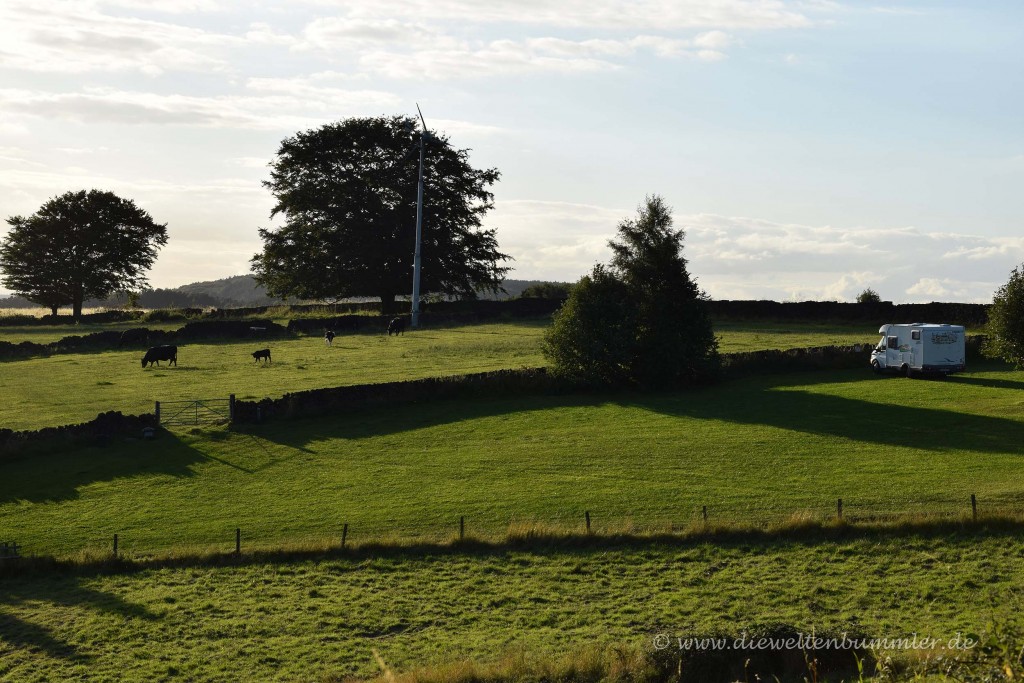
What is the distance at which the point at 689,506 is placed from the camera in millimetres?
33500

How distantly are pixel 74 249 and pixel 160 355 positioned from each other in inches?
1951

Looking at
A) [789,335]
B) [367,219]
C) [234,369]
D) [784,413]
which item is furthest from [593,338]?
[367,219]

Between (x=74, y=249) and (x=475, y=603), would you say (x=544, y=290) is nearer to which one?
(x=74, y=249)

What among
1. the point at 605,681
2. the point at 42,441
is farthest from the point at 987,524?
the point at 42,441

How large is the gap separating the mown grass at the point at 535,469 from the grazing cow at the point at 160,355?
66.5 feet

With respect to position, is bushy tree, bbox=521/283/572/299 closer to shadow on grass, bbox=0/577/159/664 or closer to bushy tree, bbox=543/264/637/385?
bushy tree, bbox=543/264/637/385

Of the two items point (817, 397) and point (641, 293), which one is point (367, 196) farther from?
point (817, 397)

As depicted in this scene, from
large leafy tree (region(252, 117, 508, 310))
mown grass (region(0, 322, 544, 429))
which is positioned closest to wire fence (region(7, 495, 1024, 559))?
mown grass (region(0, 322, 544, 429))

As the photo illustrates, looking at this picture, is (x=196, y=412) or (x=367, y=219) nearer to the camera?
(x=196, y=412)

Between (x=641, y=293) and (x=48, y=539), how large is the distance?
33.7 m

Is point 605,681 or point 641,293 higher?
point 641,293

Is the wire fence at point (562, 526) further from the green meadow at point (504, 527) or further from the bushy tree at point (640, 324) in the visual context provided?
the bushy tree at point (640, 324)

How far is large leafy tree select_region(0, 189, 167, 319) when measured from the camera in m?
105

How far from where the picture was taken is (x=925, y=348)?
55.8m
